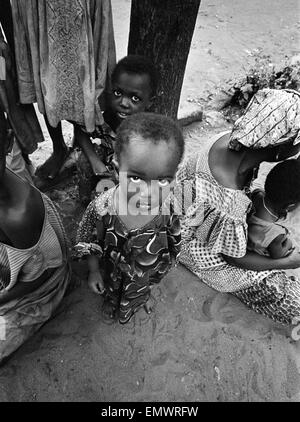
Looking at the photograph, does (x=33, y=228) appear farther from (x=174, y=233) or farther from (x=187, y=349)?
(x=187, y=349)

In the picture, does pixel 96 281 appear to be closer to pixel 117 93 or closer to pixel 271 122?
pixel 117 93

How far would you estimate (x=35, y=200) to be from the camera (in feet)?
5.56

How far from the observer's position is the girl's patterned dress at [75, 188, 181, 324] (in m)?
1.67

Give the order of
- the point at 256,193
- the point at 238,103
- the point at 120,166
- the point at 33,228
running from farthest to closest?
the point at 238,103 < the point at 256,193 < the point at 33,228 < the point at 120,166

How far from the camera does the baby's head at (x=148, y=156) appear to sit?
1.35 m

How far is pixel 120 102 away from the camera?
2.15m

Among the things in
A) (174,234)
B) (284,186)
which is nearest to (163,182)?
(174,234)

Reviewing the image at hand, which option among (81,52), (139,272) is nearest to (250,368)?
(139,272)

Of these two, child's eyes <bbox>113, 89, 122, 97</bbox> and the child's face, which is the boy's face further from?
the child's face

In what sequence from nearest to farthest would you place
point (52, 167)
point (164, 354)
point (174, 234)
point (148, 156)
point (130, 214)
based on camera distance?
point (148, 156)
point (130, 214)
point (174, 234)
point (164, 354)
point (52, 167)

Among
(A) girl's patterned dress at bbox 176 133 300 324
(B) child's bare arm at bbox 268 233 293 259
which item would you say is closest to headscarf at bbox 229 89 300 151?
(A) girl's patterned dress at bbox 176 133 300 324

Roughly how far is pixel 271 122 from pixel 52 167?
5.56ft
